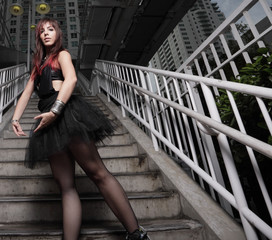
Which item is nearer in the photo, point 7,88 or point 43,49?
point 43,49

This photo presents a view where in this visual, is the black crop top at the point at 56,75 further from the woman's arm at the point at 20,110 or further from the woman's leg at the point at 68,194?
the woman's leg at the point at 68,194

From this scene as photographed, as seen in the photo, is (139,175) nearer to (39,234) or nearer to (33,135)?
(39,234)

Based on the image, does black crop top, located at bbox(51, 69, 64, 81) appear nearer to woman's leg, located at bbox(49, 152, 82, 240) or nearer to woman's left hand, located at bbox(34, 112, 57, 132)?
woman's left hand, located at bbox(34, 112, 57, 132)

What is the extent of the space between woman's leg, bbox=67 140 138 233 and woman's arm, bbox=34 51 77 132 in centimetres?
19

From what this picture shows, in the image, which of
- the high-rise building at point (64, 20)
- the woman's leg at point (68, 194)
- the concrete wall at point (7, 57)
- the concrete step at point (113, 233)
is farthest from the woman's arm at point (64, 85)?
the high-rise building at point (64, 20)

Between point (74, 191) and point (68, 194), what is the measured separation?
0.04 meters

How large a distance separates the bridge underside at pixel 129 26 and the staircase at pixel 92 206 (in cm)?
552

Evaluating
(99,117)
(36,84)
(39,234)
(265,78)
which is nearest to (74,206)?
(39,234)

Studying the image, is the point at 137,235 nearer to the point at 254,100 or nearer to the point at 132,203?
the point at 132,203

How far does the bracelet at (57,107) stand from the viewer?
106 cm

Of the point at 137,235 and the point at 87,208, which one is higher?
the point at 87,208

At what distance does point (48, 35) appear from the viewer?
125 cm

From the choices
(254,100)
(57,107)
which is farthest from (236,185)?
(57,107)

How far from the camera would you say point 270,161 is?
1226 millimetres
